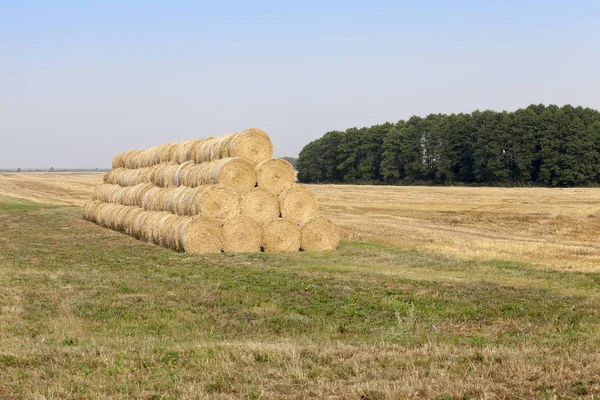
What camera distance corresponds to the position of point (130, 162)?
33.8 m

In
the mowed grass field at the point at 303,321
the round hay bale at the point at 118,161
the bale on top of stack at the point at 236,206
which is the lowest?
the mowed grass field at the point at 303,321

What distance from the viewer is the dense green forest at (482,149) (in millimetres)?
67250

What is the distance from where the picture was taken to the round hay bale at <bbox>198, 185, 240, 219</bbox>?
20.9 m

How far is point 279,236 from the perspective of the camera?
21.4m

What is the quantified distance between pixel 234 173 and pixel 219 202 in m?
1.15

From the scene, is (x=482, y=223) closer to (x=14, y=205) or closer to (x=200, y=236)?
(x=200, y=236)

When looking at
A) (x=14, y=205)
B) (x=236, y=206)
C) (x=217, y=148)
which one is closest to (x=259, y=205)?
(x=236, y=206)

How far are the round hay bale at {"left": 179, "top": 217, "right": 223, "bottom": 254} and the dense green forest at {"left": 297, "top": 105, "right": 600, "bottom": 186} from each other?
5305 centimetres

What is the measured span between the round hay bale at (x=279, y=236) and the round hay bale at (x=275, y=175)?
4.00 ft

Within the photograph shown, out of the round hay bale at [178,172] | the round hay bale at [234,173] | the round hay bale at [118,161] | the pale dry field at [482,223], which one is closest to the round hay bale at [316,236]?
the round hay bale at [234,173]

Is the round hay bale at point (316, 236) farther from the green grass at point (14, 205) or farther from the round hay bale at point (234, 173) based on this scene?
the green grass at point (14, 205)

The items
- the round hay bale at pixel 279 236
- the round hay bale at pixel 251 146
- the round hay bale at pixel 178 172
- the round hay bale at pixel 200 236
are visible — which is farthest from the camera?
the round hay bale at pixel 178 172

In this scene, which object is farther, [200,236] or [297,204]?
[297,204]

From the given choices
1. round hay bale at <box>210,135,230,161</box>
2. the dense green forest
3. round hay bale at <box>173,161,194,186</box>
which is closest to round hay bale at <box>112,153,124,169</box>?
round hay bale at <box>173,161,194,186</box>
